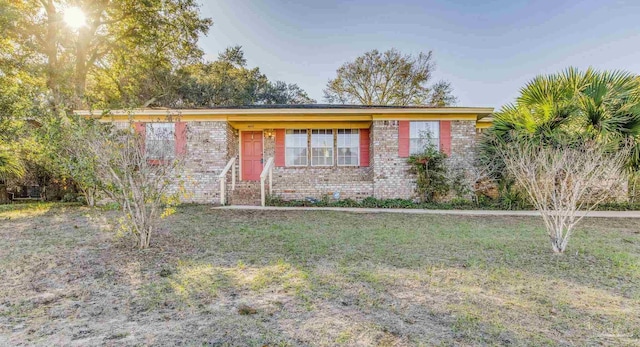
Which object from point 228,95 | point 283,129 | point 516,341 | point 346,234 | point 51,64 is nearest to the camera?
point 516,341

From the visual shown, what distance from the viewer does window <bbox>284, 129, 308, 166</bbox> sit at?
11898mm

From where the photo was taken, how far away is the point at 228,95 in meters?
21.0

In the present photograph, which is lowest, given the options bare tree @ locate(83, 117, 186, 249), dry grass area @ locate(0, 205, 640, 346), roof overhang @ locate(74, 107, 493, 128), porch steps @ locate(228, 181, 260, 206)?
dry grass area @ locate(0, 205, 640, 346)

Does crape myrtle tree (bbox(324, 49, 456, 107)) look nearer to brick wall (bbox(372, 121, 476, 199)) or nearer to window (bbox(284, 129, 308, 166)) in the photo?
window (bbox(284, 129, 308, 166))

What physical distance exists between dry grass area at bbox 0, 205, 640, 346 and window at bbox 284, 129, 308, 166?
6473 millimetres

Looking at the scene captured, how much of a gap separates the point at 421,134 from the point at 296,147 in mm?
4653

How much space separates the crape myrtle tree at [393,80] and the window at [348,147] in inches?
499

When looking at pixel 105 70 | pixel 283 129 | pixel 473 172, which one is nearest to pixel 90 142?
pixel 283 129

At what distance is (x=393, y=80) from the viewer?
23266 mm

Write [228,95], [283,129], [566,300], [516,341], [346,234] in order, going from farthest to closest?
1. [228,95]
2. [283,129]
3. [346,234]
4. [566,300]
5. [516,341]

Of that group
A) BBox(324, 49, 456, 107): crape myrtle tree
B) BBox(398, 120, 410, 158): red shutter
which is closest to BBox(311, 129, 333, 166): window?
BBox(398, 120, 410, 158): red shutter

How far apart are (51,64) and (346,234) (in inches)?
645

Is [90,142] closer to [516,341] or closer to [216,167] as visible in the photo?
[516,341]

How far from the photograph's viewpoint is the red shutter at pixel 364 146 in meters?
11.8
